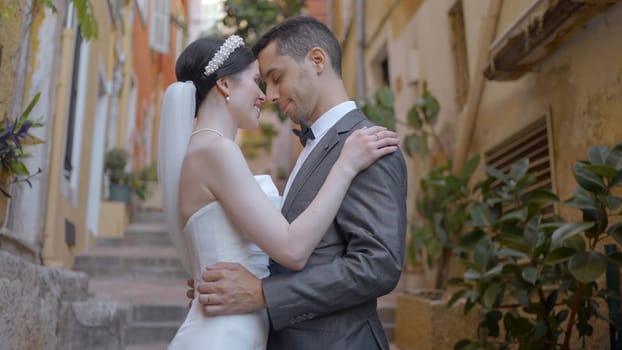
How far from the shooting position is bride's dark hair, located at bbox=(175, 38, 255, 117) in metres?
1.95

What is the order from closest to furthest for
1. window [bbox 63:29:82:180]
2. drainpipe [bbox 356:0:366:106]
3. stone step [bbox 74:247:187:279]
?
1. window [bbox 63:29:82:180]
2. stone step [bbox 74:247:187:279]
3. drainpipe [bbox 356:0:366:106]

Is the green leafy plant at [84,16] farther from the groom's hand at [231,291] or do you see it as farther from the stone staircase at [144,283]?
the groom's hand at [231,291]

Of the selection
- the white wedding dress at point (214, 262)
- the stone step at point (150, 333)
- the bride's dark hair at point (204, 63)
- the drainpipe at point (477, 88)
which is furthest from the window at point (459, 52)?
the white wedding dress at point (214, 262)

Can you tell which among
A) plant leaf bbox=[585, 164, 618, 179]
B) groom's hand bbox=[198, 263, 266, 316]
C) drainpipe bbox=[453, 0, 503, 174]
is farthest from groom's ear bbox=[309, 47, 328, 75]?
drainpipe bbox=[453, 0, 503, 174]

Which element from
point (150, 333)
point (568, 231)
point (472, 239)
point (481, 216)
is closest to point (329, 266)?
point (568, 231)

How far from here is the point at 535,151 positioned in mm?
5078

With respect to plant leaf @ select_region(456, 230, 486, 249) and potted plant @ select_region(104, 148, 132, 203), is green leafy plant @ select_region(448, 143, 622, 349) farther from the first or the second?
potted plant @ select_region(104, 148, 132, 203)

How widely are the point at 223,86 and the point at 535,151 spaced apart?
3690 mm

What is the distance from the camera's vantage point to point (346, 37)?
1279 cm

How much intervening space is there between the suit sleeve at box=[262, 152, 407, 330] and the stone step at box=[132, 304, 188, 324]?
14.4 feet

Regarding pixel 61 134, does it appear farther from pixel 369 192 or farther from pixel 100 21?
pixel 369 192

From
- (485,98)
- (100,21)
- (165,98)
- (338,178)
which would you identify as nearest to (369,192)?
(338,178)

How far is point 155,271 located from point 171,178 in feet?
20.9

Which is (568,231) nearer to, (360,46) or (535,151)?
(535,151)
